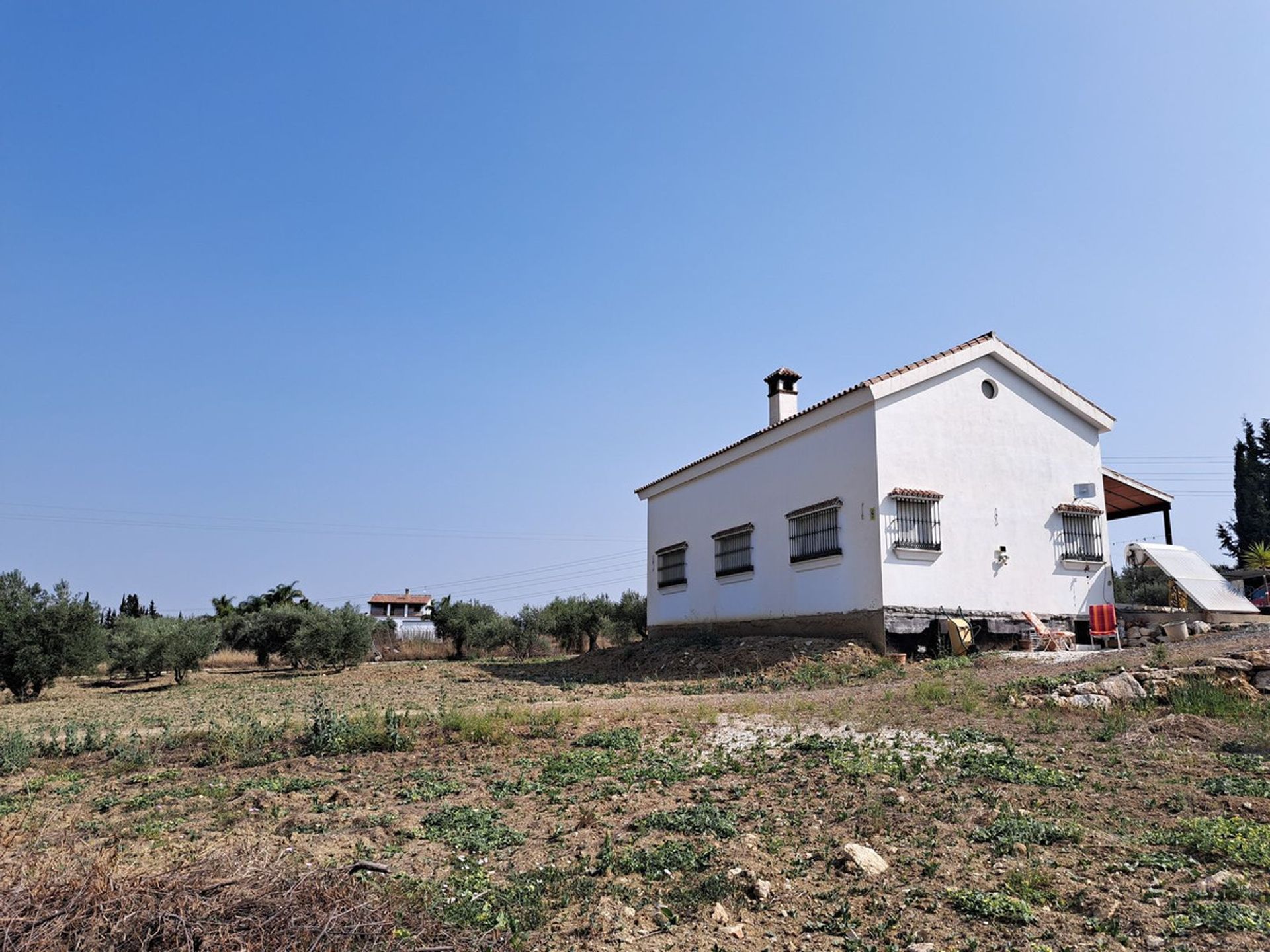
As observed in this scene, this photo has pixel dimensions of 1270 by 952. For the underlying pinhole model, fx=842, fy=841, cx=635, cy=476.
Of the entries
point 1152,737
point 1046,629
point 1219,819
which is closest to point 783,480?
point 1046,629

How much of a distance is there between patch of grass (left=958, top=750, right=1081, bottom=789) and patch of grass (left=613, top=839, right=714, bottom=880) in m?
2.48

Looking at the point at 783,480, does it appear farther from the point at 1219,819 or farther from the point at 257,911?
the point at 257,911

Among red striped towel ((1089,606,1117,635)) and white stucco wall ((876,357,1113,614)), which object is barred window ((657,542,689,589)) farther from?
red striped towel ((1089,606,1117,635))

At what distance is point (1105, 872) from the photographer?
4.27 metres

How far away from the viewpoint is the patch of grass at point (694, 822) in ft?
17.0

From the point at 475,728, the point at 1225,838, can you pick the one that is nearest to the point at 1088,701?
the point at 1225,838

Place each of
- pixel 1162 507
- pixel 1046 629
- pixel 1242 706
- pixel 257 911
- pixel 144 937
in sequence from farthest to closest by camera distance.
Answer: pixel 1162 507
pixel 1046 629
pixel 1242 706
pixel 257 911
pixel 144 937

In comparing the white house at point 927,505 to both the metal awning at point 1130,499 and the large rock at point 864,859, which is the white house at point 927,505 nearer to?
the metal awning at point 1130,499

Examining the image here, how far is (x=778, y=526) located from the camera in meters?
18.3

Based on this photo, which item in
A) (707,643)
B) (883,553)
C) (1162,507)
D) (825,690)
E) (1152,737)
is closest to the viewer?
(1152,737)

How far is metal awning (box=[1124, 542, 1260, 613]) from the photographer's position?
17.1 meters

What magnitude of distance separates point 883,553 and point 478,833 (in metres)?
11.5

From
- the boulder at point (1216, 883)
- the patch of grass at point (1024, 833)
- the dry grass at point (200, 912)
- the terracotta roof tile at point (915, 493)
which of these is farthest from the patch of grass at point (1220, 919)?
the terracotta roof tile at point (915, 493)

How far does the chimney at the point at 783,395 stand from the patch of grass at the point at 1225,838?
1617 centimetres
